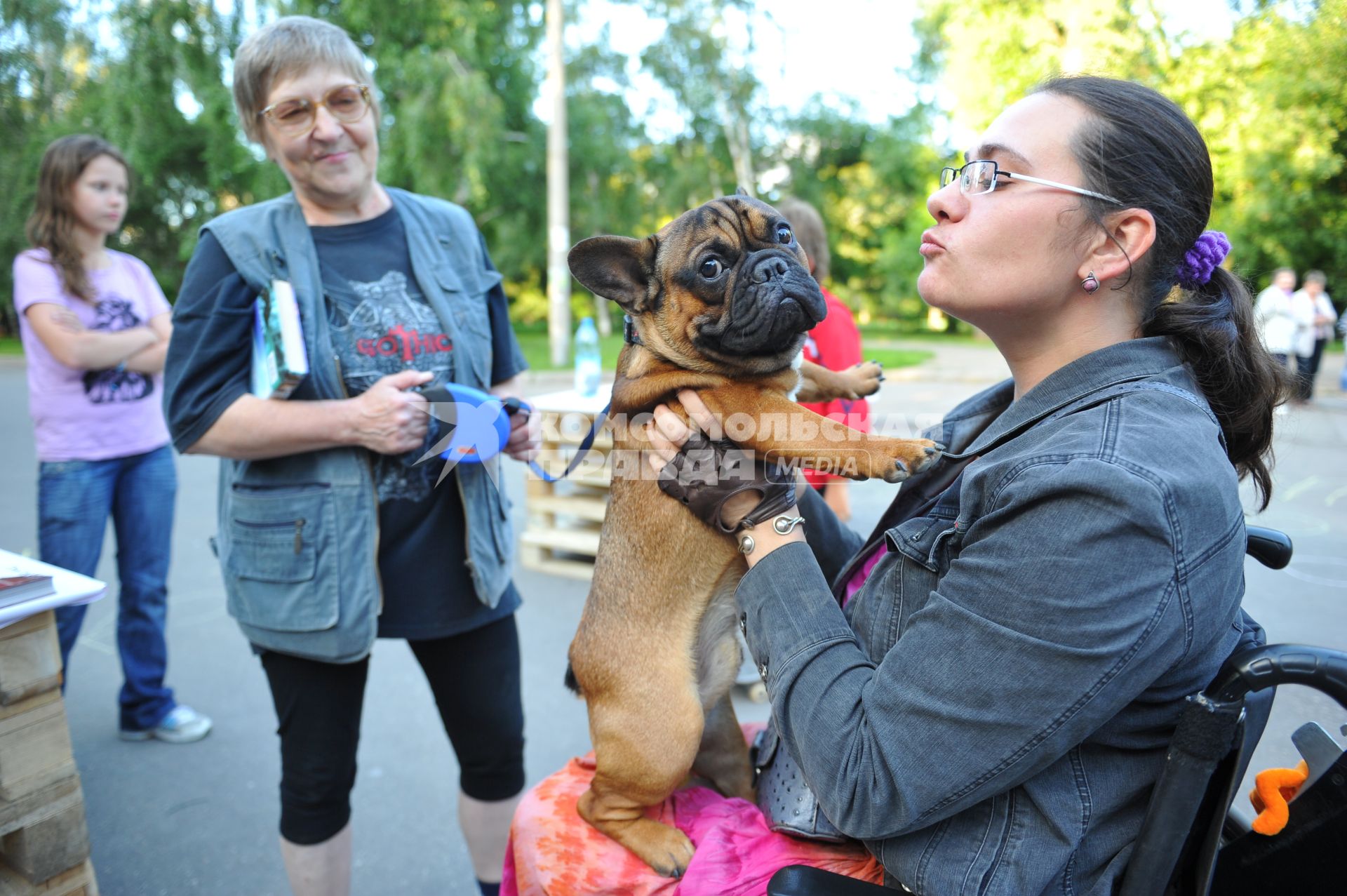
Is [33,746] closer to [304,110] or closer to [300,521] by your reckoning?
[300,521]

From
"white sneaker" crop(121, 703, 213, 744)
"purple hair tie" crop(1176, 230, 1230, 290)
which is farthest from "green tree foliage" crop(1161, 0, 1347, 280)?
"white sneaker" crop(121, 703, 213, 744)

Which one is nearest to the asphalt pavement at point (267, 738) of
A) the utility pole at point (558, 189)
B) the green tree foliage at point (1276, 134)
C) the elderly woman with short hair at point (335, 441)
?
the elderly woman with short hair at point (335, 441)

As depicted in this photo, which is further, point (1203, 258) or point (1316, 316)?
point (1316, 316)

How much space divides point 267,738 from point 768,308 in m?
3.35

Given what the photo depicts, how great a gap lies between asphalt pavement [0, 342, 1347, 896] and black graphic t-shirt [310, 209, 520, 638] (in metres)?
1.32

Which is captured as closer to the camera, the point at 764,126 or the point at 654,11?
the point at 654,11

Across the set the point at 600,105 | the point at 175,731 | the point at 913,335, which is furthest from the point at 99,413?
the point at 913,335

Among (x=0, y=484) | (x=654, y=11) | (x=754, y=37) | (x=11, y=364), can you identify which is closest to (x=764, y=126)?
(x=754, y=37)

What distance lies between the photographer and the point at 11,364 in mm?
18406

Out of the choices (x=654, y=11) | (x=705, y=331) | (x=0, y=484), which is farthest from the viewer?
(x=654, y=11)

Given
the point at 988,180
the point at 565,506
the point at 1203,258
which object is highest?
the point at 988,180

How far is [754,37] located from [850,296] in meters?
10.9

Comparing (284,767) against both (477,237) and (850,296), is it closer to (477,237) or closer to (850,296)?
(477,237)

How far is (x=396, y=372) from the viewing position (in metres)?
2.24
